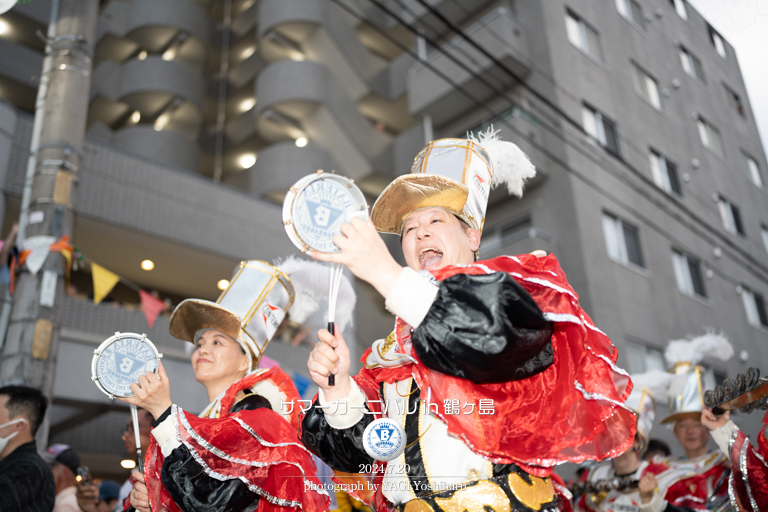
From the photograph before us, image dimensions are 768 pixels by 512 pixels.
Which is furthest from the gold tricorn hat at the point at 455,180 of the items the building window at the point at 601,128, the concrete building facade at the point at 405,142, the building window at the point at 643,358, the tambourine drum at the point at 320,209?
the building window at the point at 643,358

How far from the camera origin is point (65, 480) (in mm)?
4082

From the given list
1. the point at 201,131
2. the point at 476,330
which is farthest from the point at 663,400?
the point at 201,131

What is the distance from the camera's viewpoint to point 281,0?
1377 cm

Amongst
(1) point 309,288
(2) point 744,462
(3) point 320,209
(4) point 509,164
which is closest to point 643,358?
(2) point 744,462

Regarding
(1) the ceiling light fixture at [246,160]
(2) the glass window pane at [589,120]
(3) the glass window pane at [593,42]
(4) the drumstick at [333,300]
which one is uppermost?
(1) the ceiling light fixture at [246,160]

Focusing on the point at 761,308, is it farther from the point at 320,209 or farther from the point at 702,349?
the point at 320,209

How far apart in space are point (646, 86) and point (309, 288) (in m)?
3.84

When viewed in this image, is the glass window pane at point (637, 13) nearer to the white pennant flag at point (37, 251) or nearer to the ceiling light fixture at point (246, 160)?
the white pennant flag at point (37, 251)

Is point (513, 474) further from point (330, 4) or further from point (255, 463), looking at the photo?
point (330, 4)

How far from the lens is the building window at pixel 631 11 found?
428cm

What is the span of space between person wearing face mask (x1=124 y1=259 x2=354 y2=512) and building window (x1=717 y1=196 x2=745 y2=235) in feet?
7.93

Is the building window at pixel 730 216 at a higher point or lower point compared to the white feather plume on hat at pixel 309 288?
higher

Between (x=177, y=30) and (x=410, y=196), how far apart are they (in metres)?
14.6

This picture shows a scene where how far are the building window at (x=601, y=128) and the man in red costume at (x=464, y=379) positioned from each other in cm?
598
